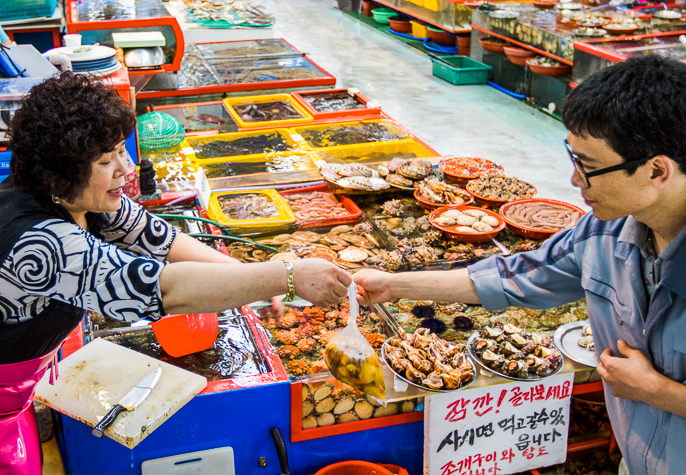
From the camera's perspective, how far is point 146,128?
420 centimetres

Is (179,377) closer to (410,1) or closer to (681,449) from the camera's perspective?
(681,449)

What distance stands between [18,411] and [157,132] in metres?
2.74

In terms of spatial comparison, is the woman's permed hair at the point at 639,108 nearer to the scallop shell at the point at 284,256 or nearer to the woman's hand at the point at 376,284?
the woman's hand at the point at 376,284

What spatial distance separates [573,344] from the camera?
2.29 meters

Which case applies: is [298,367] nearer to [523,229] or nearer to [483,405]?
[483,405]

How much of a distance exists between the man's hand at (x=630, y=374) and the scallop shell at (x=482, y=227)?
4.87 ft

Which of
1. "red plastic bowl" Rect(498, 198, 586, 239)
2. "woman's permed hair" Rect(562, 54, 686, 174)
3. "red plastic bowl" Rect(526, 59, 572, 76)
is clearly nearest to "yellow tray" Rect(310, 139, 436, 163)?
"red plastic bowl" Rect(498, 198, 586, 239)

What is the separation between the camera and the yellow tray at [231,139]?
4.07 metres

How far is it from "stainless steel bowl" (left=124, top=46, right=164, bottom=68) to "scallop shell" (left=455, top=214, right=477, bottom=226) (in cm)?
298

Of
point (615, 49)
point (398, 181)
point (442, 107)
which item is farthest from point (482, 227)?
point (442, 107)

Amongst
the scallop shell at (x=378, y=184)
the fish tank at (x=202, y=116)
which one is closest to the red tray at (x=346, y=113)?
the fish tank at (x=202, y=116)

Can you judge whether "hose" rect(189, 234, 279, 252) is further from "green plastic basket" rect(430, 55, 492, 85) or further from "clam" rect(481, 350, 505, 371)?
"green plastic basket" rect(430, 55, 492, 85)

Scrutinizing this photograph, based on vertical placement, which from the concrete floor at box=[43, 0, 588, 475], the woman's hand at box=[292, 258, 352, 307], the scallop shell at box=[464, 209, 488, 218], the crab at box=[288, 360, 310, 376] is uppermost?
the woman's hand at box=[292, 258, 352, 307]

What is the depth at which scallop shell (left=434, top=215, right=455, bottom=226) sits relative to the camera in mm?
3094
